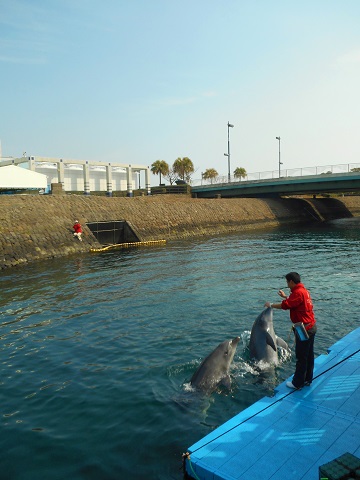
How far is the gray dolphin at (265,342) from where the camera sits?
34.2ft

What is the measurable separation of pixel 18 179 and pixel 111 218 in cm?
962

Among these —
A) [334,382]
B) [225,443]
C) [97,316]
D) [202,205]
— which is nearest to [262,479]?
[225,443]

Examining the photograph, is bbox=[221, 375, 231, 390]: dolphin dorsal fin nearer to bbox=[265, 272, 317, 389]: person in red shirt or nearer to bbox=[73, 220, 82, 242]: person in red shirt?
bbox=[265, 272, 317, 389]: person in red shirt

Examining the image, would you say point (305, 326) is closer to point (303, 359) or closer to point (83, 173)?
point (303, 359)

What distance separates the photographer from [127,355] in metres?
11.6

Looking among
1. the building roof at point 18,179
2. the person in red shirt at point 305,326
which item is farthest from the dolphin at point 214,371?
the building roof at point 18,179

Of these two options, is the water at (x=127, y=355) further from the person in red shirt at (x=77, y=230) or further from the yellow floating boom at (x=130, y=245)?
the person in red shirt at (x=77, y=230)

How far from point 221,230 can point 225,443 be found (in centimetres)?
4500

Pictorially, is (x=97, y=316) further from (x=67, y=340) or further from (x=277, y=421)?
(x=277, y=421)

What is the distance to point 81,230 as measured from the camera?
36344 mm

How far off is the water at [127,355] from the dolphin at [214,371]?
0.99ft

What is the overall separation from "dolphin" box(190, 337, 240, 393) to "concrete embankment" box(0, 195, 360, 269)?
72.7 ft

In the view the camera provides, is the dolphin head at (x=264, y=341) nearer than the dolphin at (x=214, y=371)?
No

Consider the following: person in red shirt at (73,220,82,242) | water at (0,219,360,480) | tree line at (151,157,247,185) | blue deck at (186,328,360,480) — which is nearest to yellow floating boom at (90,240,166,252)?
person in red shirt at (73,220,82,242)
